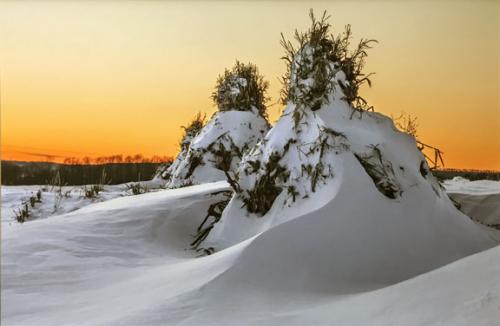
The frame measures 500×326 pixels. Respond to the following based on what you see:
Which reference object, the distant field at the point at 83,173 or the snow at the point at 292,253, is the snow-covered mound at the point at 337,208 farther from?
the distant field at the point at 83,173

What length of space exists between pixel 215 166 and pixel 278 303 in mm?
6530

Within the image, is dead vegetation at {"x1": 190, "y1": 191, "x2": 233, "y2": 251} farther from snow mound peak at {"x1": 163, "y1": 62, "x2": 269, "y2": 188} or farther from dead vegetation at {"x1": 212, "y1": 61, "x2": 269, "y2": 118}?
dead vegetation at {"x1": 212, "y1": 61, "x2": 269, "y2": 118}

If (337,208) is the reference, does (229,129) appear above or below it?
below

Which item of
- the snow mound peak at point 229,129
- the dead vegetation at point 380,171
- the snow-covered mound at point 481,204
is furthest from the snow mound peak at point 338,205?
the snow mound peak at point 229,129

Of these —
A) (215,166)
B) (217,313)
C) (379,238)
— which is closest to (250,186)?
(379,238)

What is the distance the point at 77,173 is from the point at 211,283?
12.2m

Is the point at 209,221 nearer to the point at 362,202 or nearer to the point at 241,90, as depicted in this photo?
the point at 362,202

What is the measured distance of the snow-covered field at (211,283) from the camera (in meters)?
1.92

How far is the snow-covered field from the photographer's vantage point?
192 centimetres

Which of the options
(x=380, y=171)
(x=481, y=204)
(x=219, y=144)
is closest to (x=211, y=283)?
(x=380, y=171)

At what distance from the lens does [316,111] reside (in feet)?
13.5

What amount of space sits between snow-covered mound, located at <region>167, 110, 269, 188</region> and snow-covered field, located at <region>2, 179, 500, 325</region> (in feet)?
15.7

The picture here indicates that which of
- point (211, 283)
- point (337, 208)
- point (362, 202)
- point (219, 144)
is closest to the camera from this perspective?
point (211, 283)

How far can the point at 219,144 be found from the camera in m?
9.00
